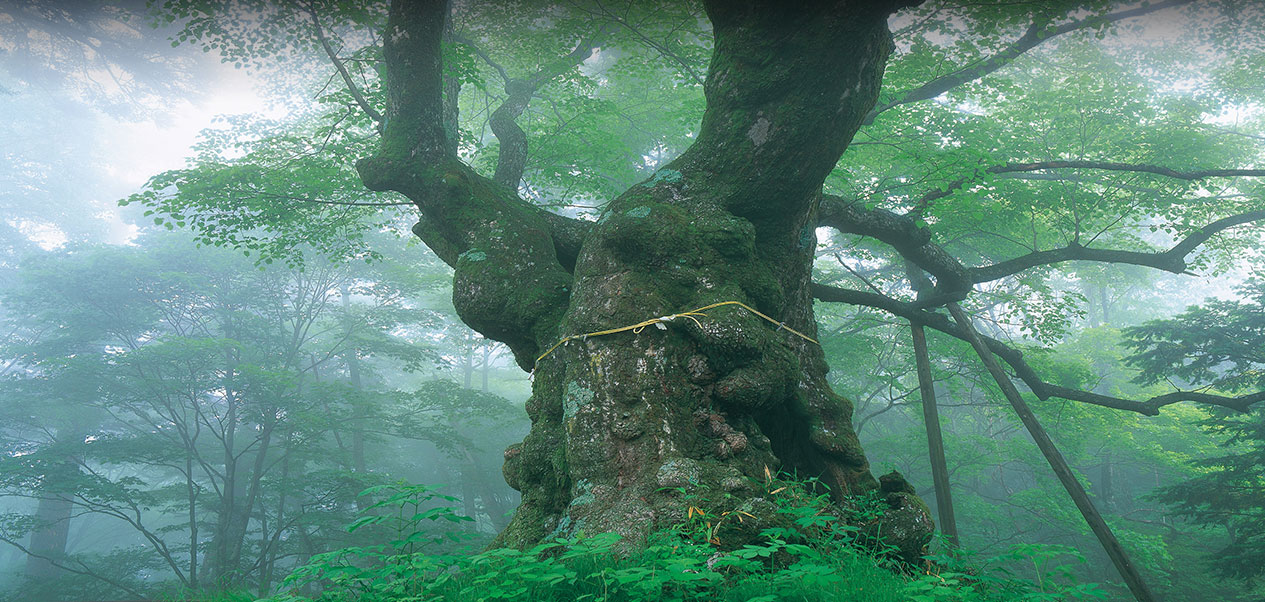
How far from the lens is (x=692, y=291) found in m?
3.63

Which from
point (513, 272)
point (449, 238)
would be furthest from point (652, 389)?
point (449, 238)

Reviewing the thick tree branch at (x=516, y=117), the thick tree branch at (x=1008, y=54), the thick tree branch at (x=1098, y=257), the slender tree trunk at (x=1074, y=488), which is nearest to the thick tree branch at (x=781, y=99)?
the thick tree branch at (x=516, y=117)

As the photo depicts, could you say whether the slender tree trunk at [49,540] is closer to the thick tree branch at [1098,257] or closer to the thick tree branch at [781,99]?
the thick tree branch at [781,99]

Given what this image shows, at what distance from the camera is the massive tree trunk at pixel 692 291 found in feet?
9.90

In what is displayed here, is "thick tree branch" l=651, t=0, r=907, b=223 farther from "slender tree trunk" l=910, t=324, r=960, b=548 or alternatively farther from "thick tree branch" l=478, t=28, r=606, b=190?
"thick tree branch" l=478, t=28, r=606, b=190

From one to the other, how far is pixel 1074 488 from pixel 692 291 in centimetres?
435

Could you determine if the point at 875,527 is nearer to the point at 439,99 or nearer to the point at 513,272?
the point at 513,272

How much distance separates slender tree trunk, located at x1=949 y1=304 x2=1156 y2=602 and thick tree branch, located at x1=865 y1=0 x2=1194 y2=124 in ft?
9.14

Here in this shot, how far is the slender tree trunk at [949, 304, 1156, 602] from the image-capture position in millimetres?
4488

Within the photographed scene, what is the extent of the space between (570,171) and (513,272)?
4.13 metres

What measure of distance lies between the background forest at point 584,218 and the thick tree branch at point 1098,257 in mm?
190

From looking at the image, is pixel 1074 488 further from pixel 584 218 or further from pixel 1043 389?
pixel 584 218

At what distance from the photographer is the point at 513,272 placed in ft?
14.3

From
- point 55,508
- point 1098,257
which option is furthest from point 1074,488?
point 55,508
